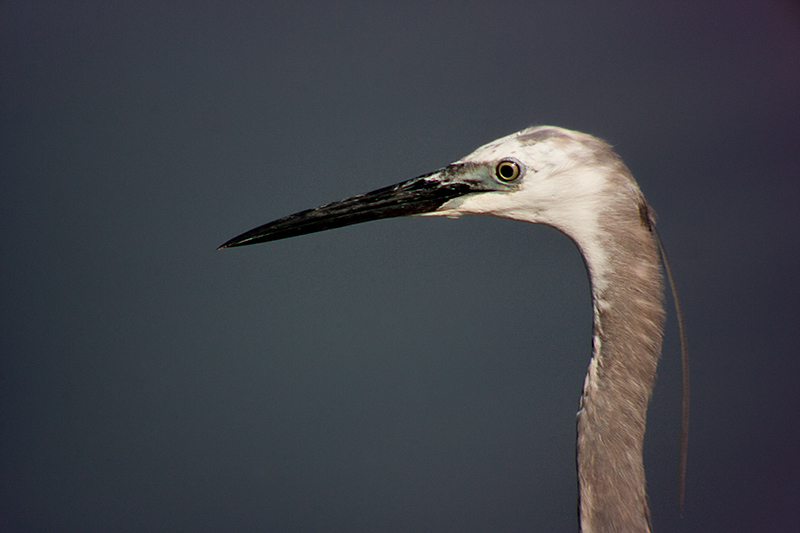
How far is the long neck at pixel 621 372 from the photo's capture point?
2.28ft

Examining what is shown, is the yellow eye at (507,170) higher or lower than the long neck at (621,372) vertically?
higher

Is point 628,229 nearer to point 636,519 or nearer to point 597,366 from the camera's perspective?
point 597,366

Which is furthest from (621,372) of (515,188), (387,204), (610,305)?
(387,204)

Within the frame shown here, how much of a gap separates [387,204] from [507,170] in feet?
0.64

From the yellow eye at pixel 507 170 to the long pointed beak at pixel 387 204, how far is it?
0.03m

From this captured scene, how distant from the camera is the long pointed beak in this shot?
78cm

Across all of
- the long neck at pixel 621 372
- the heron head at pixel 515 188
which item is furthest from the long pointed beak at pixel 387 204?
the long neck at pixel 621 372

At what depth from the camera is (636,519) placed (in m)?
0.70

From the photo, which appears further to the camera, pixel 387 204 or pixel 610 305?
pixel 387 204

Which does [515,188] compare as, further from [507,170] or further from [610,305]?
[610,305]

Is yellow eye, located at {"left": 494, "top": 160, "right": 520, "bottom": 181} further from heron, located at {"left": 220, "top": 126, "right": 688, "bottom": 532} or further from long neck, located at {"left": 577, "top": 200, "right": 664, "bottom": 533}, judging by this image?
long neck, located at {"left": 577, "top": 200, "right": 664, "bottom": 533}

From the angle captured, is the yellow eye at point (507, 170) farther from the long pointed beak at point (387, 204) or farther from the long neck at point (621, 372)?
the long neck at point (621, 372)

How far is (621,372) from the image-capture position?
0.70 m

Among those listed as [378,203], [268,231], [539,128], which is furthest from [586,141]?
[268,231]
